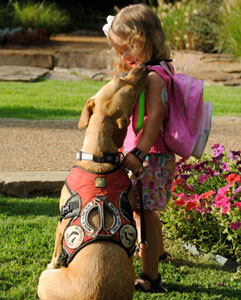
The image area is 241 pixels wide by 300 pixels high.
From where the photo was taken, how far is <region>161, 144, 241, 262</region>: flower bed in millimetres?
4156

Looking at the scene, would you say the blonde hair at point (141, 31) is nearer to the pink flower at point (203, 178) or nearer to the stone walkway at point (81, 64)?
the pink flower at point (203, 178)

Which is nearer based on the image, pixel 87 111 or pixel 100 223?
pixel 100 223

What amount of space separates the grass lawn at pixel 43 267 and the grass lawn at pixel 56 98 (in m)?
3.77

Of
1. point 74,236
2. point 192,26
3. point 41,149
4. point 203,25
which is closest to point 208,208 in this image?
point 74,236

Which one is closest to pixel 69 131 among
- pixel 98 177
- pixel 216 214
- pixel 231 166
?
pixel 231 166

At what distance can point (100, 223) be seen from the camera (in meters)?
3.14

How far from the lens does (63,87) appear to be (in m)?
11.4

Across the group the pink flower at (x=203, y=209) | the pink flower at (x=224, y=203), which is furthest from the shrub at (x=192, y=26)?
the pink flower at (x=224, y=203)

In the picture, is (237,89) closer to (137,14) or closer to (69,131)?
(69,131)

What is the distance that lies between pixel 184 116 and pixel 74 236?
109 cm

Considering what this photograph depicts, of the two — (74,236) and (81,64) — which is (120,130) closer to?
(74,236)

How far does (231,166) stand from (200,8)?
10.7 m

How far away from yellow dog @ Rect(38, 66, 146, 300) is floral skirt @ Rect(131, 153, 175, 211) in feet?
1.14

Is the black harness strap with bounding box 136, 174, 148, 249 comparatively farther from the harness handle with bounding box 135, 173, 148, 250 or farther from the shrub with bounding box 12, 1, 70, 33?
the shrub with bounding box 12, 1, 70, 33
